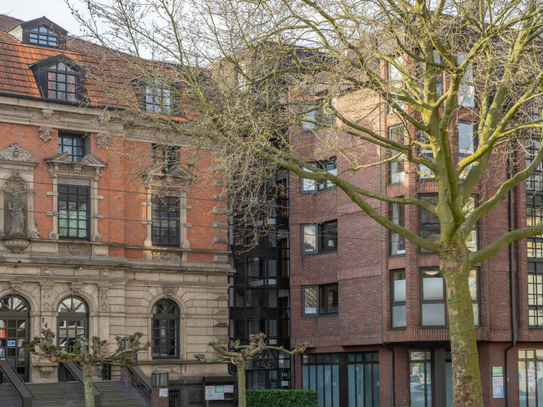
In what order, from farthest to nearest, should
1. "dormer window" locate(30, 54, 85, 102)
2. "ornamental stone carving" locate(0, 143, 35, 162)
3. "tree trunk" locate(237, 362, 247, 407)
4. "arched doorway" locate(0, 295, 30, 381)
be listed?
"dormer window" locate(30, 54, 85, 102)
"ornamental stone carving" locate(0, 143, 35, 162)
"arched doorway" locate(0, 295, 30, 381)
"tree trunk" locate(237, 362, 247, 407)

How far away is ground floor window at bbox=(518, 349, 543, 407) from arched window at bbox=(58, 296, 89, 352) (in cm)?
1716

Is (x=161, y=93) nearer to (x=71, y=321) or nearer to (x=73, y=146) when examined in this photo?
(x=73, y=146)

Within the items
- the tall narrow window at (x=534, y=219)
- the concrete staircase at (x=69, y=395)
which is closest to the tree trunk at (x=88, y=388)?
the concrete staircase at (x=69, y=395)

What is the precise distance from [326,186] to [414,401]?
9.91 metres

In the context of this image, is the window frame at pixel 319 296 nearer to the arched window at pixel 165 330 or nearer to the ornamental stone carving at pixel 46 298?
the arched window at pixel 165 330

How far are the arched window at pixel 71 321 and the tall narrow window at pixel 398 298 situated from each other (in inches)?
465

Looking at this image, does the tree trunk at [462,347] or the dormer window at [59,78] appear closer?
the tree trunk at [462,347]

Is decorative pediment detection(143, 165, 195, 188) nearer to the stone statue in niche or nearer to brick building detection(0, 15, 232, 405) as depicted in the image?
brick building detection(0, 15, 232, 405)

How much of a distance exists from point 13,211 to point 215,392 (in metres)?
10.8

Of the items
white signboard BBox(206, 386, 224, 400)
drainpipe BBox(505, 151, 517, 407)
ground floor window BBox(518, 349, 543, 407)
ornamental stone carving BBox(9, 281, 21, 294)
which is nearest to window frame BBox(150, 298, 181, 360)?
white signboard BBox(206, 386, 224, 400)

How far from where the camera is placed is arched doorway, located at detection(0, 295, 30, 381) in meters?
30.4

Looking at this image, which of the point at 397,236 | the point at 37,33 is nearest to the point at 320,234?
the point at 397,236

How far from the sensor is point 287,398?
33812 mm

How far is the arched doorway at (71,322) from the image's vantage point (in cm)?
3147
